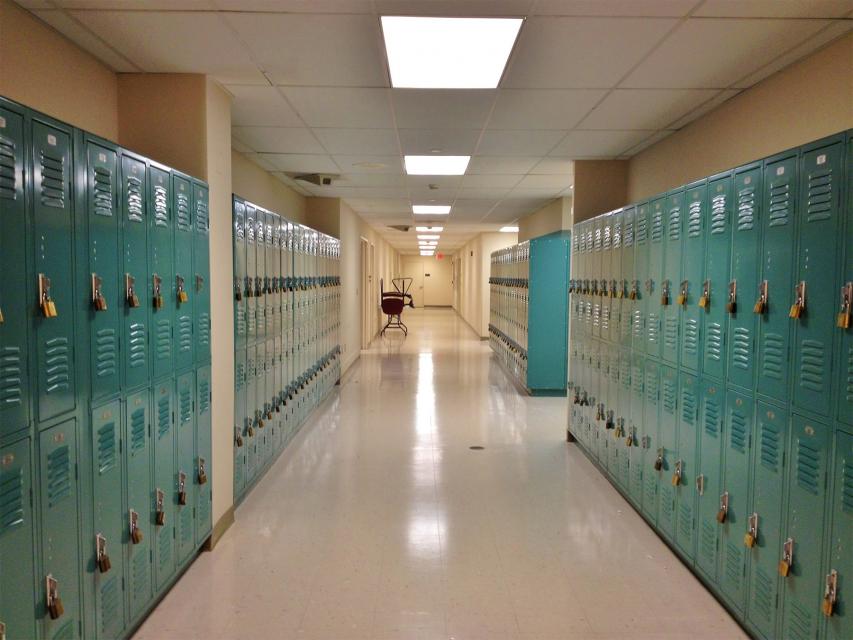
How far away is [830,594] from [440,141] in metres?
3.78

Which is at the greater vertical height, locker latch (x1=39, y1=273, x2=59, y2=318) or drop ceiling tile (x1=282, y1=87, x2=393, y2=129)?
drop ceiling tile (x1=282, y1=87, x2=393, y2=129)

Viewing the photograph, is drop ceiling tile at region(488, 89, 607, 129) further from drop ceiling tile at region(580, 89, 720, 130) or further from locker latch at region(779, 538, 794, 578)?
locker latch at region(779, 538, 794, 578)

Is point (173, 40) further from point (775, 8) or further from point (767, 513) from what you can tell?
point (767, 513)

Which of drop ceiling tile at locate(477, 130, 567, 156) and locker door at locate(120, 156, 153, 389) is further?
drop ceiling tile at locate(477, 130, 567, 156)

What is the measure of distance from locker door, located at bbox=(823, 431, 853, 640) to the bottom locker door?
98.7 inches

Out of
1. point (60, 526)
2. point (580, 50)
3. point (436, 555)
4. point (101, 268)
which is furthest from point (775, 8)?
point (60, 526)

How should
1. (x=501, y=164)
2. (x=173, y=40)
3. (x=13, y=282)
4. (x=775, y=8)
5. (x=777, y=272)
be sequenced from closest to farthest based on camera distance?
(x=13, y=282) < (x=777, y=272) < (x=775, y=8) < (x=173, y=40) < (x=501, y=164)

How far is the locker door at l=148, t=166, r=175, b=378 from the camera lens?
254cm

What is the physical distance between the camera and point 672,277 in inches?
125

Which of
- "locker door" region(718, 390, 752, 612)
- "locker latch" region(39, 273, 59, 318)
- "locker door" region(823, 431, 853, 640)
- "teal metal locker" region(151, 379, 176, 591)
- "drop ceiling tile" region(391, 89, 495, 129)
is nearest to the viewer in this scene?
"locker latch" region(39, 273, 59, 318)

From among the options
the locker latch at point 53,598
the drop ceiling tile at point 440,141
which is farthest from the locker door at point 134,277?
the drop ceiling tile at point 440,141

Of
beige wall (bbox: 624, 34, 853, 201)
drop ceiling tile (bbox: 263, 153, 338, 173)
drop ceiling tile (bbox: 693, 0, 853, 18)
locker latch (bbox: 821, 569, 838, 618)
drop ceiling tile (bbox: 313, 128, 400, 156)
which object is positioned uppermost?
drop ceiling tile (bbox: 263, 153, 338, 173)

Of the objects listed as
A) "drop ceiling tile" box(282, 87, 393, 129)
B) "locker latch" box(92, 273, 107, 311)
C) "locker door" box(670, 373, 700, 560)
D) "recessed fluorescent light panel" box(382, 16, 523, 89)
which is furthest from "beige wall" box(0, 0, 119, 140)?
"locker door" box(670, 373, 700, 560)

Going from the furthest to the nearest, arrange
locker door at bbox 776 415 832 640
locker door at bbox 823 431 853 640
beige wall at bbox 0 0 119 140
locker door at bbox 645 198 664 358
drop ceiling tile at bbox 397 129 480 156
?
drop ceiling tile at bbox 397 129 480 156, locker door at bbox 645 198 664 358, beige wall at bbox 0 0 119 140, locker door at bbox 776 415 832 640, locker door at bbox 823 431 853 640
